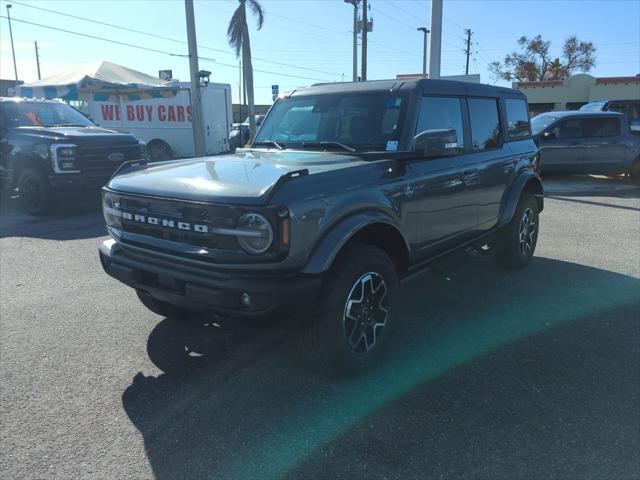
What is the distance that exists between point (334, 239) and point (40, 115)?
31.7 feet

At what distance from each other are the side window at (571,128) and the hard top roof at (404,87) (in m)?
9.33

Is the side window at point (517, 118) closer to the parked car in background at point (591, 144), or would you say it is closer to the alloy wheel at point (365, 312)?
the alloy wheel at point (365, 312)

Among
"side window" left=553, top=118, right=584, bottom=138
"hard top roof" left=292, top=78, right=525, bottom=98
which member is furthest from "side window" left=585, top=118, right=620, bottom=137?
"hard top roof" left=292, top=78, right=525, bottom=98

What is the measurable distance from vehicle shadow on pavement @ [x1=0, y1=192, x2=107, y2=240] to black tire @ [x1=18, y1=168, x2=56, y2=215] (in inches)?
6.1

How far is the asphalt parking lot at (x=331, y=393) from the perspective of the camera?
8.61 feet

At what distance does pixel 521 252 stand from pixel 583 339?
1863 mm

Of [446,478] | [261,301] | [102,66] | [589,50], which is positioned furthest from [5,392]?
[589,50]

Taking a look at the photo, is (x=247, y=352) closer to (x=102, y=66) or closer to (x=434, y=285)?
(x=434, y=285)

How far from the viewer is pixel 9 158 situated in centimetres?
973

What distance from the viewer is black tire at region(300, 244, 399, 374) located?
306 centimetres

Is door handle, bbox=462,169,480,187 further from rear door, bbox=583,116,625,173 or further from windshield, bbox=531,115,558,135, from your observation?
rear door, bbox=583,116,625,173

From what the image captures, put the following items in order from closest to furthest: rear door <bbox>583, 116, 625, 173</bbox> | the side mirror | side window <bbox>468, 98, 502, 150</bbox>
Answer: the side mirror
side window <bbox>468, 98, 502, 150</bbox>
rear door <bbox>583, 116, 625, 173</bbox>

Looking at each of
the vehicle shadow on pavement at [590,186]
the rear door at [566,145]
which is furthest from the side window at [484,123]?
the rear door at [566,145]

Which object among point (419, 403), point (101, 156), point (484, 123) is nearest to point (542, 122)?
point (484, 123)
